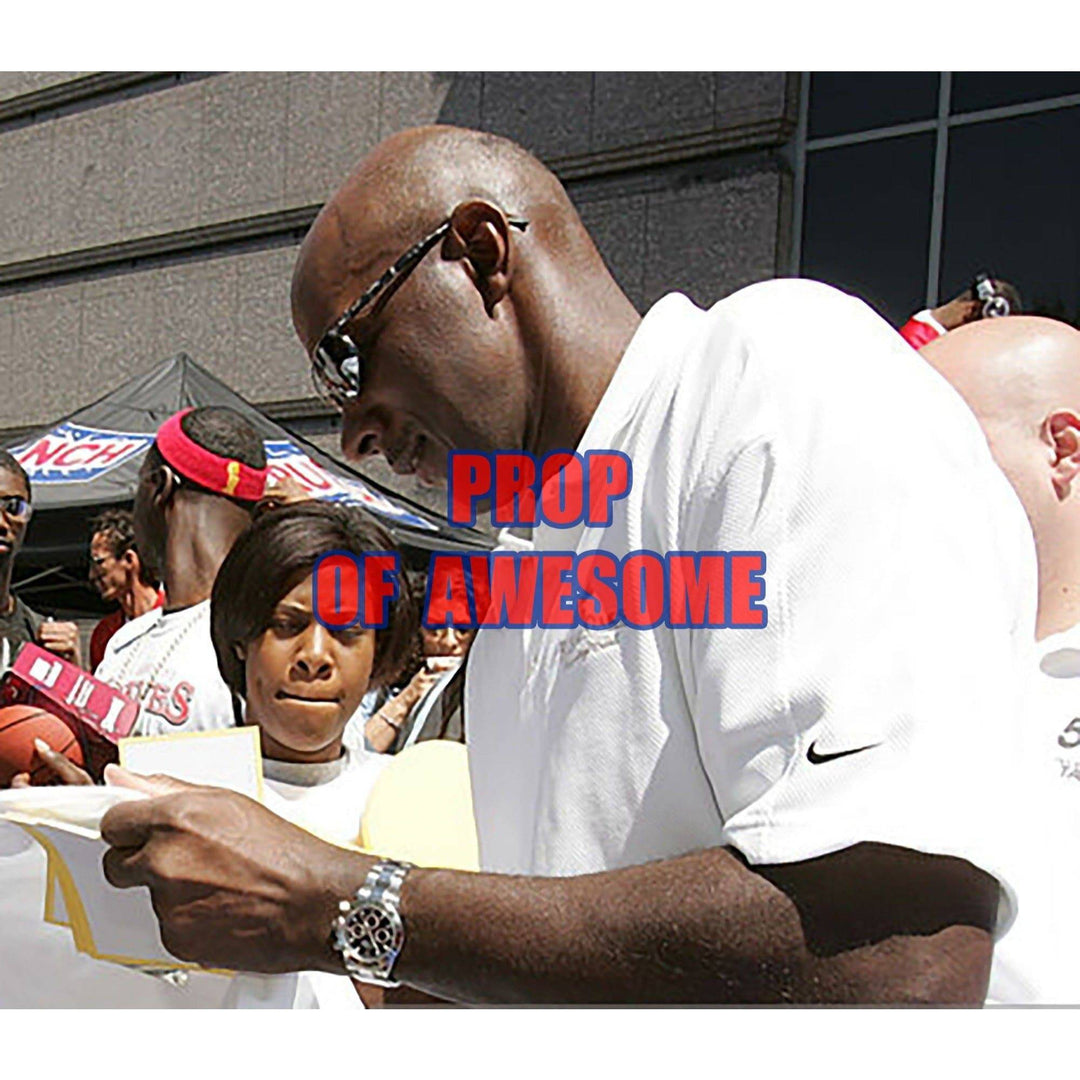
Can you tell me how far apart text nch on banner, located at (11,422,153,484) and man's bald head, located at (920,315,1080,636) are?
235 inches

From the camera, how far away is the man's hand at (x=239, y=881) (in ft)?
4.52

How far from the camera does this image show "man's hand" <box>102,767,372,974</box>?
138cm

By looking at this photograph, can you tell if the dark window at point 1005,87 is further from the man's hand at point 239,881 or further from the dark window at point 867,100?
the man's hand at point 239,881

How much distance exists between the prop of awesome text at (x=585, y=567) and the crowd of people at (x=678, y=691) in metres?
→ 0.02

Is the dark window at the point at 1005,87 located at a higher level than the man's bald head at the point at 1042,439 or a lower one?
higher

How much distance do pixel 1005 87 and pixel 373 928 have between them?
27.0ft

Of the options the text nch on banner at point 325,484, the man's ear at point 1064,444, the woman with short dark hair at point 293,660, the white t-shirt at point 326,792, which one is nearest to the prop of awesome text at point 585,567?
the white t-shirt at point 326,792

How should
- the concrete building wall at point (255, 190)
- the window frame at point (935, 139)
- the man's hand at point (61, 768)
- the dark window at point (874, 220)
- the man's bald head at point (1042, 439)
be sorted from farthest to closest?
the concrete building wall at point (255, 190), the dark window at point (874, 220), the window frame at point (935, 139), the man's hand at point (61, 768), the man's bald head at point (1042, 439)

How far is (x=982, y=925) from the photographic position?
122 centimetres

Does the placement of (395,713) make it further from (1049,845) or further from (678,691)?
(678,691)

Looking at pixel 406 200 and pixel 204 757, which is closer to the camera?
pixel 406 200

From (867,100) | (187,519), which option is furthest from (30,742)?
(867,100)

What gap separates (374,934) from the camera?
4.41 feet
